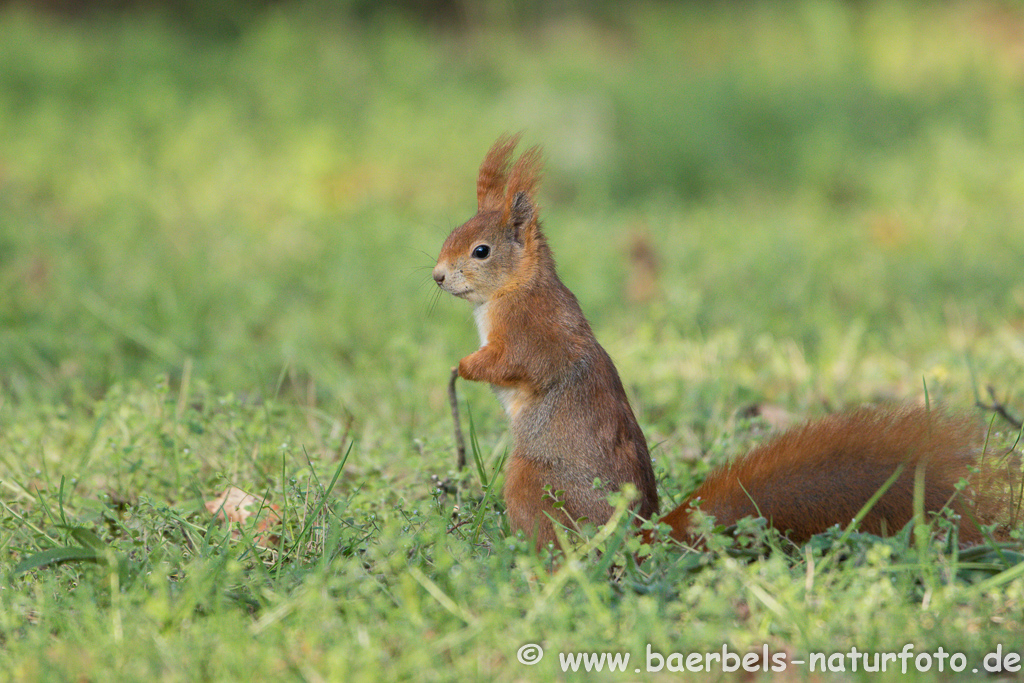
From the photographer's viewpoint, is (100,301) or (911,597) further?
(100,301)

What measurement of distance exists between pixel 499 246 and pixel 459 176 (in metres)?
4.27

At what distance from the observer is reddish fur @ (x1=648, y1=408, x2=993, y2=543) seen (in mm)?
1800

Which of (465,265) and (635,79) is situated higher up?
(635,79)

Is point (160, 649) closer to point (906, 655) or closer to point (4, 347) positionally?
point (906, 655)

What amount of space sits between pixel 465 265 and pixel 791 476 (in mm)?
826

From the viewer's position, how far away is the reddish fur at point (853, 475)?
1800 mm

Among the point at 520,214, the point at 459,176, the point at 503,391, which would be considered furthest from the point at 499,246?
the point at 459,176

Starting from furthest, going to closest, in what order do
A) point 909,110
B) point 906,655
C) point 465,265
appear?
point 909,110 < point 465,265 < point 906,655

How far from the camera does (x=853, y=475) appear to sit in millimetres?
1802

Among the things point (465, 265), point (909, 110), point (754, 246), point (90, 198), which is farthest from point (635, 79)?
point (465, 265)

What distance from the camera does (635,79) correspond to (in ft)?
Answer: 25.6

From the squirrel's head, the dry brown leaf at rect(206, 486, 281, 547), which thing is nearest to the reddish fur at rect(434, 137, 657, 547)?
the squirrel's head

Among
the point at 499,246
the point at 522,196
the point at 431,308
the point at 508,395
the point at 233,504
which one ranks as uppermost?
the point at 522,196

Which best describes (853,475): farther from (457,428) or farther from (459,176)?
(459,176)
